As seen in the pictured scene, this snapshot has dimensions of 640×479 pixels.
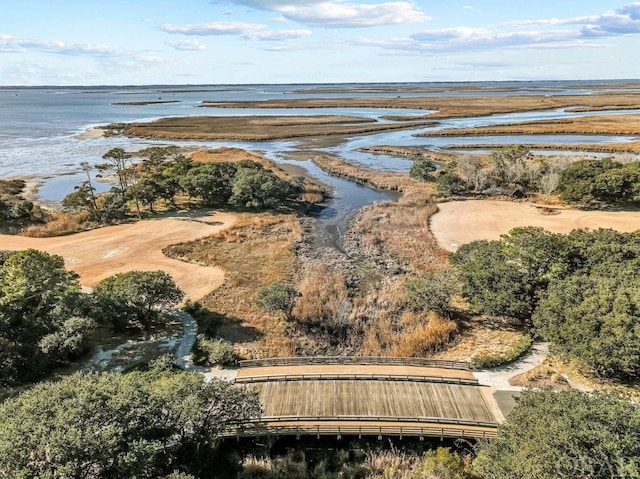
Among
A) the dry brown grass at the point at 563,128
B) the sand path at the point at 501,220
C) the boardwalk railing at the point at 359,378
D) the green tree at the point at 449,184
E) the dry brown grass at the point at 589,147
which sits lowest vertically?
the boardwalk railing at the point at 359,378

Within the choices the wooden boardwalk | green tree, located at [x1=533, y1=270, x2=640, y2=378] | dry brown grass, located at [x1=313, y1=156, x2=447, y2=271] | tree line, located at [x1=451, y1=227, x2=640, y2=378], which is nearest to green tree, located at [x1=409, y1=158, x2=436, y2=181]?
dry brown grass, located at [x1=313, y1=156, x2=447, y2=271]

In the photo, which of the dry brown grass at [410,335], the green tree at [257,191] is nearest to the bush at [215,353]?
the dry brown grass at [410,335]

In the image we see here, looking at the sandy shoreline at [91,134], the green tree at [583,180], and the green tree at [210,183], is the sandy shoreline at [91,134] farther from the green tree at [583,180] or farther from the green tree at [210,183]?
the green tree at [583,180]

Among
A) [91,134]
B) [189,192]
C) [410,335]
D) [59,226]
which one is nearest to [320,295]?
[410,335]

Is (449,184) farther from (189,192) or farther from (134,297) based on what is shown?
(134,297)

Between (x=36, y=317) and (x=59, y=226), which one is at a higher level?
(x=36, y=317)

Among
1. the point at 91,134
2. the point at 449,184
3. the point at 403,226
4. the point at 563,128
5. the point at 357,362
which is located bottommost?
the point at 357,362

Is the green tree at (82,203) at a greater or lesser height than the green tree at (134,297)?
greater

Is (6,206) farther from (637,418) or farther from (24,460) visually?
(637,418)
